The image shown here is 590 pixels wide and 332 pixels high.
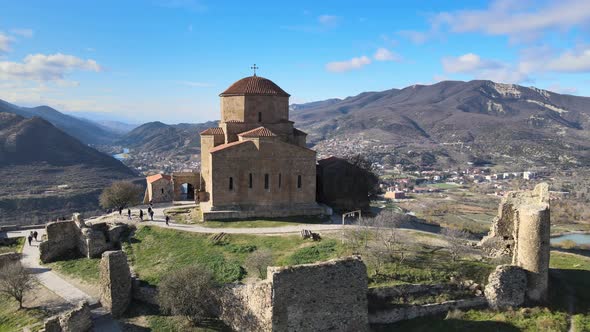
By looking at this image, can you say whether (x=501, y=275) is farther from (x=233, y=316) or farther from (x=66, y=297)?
(x=66, y=297)

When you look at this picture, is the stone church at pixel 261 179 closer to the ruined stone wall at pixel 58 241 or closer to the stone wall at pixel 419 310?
the ruined stone wall at pixel 58 241

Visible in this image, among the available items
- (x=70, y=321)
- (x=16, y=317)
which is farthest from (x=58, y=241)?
(x=70, y=321)

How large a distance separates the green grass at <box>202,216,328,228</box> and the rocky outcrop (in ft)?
36.6

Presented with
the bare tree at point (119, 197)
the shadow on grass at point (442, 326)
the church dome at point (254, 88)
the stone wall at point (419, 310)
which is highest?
the church dome at point (254, 88)

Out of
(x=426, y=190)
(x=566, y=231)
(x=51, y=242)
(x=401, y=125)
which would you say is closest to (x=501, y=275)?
(x=51, y=242)

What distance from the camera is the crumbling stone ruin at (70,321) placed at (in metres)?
16.0

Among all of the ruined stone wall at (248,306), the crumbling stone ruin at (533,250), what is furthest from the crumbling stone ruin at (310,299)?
the crumbling stone ruin at (533,250)

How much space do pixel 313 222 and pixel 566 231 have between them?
4310cm

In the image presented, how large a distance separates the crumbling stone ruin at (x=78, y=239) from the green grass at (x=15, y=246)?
10.9ft

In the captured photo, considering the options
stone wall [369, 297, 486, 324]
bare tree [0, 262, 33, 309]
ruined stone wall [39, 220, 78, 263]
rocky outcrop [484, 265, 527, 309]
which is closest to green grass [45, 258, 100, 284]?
ruined stone wall [39, 220, 78, 263]

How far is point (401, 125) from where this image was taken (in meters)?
193

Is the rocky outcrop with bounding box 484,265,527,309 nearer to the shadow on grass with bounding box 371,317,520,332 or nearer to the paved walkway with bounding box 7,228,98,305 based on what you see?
the shadow on grass with bounding box 371,317,520,332

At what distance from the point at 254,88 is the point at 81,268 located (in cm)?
1578

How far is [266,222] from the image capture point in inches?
1022
